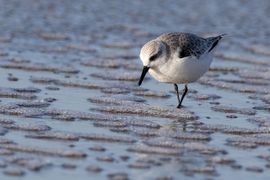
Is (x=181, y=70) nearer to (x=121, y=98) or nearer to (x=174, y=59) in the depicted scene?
(x=174, y=59)

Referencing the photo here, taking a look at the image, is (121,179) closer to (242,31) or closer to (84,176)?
(84,176)

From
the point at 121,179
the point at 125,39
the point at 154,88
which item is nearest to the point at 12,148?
the point at 121,179

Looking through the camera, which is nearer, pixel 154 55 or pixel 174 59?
pixel 154 55

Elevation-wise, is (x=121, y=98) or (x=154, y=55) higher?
(x=154, y=55)

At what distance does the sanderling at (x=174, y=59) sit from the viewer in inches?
309

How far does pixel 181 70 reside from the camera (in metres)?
7.92

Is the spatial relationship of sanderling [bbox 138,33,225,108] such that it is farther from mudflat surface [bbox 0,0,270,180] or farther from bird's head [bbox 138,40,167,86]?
mudflat surface [bbox 0,0,270,180]

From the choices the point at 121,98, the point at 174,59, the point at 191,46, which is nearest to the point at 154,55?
the point at 174,59

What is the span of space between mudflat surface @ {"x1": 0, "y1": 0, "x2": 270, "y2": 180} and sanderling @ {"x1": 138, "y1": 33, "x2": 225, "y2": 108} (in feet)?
1.16

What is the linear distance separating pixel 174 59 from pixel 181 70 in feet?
0.43

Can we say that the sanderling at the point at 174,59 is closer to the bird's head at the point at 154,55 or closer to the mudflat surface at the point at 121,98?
the bird's head at the point at 154,55

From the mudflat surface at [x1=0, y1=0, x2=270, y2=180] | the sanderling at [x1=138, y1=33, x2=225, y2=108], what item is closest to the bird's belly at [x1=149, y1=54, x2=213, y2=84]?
the sanderling at [x1=138, y1=33, x2=225, y2=108]

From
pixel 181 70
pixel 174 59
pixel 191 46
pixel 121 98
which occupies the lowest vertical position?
pixel 121 98

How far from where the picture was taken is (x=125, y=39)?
38.9 feet
